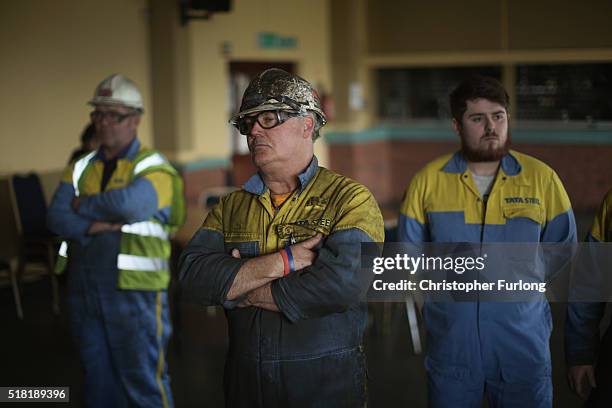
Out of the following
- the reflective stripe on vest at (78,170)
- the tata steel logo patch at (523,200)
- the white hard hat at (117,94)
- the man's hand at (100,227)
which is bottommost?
the man's hand at (100,227)

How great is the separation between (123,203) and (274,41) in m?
6.77

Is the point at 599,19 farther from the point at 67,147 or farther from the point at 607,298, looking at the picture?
the point at 67,147

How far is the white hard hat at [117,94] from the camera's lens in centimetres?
406

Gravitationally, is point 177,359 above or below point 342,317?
below

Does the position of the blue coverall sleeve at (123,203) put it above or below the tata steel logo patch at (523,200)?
below

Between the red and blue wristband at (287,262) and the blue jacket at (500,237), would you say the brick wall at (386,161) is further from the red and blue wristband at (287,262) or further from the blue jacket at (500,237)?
the red and blue wristband at (287,262)

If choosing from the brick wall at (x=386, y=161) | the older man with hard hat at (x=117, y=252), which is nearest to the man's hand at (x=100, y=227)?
the older man with hard hat at (x=117, y=252)

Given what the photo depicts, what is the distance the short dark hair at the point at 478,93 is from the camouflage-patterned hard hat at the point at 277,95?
0.71 metres

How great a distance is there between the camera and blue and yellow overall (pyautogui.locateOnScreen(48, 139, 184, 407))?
396 cm

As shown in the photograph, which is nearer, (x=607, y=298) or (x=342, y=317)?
(x=342, y=317)

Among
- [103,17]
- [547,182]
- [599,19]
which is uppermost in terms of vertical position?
[103,17]

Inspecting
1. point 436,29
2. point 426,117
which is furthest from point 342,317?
point 426,117

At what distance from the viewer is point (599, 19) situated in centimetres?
336

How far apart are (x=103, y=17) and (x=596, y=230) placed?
6575 mm
